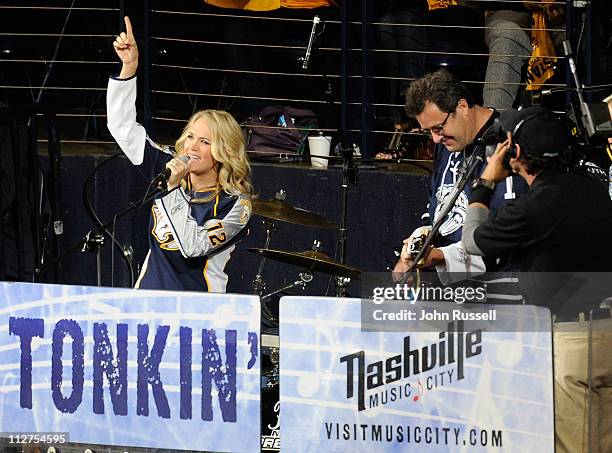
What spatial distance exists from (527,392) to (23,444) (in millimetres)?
2181

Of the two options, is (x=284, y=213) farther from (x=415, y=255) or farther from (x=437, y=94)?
(x=415, y=255)

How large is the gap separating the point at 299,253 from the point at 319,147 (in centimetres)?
193

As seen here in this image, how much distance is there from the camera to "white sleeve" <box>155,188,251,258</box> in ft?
22.2

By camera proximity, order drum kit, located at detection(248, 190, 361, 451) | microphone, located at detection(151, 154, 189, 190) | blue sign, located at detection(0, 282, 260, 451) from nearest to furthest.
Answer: blue sign, located at detection(0, 282, 260, 451) → drum kit, located at detection(248, 190, 361, 451) → microphone, located at detection(151, 154, 189, 190)

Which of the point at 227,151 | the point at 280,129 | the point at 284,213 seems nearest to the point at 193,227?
the point at 227,151

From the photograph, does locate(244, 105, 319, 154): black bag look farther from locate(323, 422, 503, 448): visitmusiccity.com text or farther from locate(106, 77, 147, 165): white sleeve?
locate(323, 422, 503, 448): visitmusiccity.com text

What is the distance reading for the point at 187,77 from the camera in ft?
33.6

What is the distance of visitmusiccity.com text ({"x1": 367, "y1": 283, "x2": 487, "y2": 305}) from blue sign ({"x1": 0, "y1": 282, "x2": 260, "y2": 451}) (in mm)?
522

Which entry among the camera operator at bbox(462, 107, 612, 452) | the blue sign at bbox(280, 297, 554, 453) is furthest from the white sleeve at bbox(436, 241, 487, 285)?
the blue sign at bbox(280, 297, 554, 453)

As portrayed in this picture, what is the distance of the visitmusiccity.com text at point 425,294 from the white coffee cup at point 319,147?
Result: 10.9ft

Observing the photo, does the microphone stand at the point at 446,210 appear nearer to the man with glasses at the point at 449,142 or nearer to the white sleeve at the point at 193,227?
the man with glasses at the point at 449,142

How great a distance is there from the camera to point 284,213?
7.66 metres

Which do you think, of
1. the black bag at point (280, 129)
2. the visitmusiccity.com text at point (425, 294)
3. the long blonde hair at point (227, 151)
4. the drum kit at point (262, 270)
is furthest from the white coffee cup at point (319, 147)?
the visitmusiccity.com text at point (425, 294)

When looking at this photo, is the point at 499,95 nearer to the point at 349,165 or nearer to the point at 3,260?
the point at 349,165
